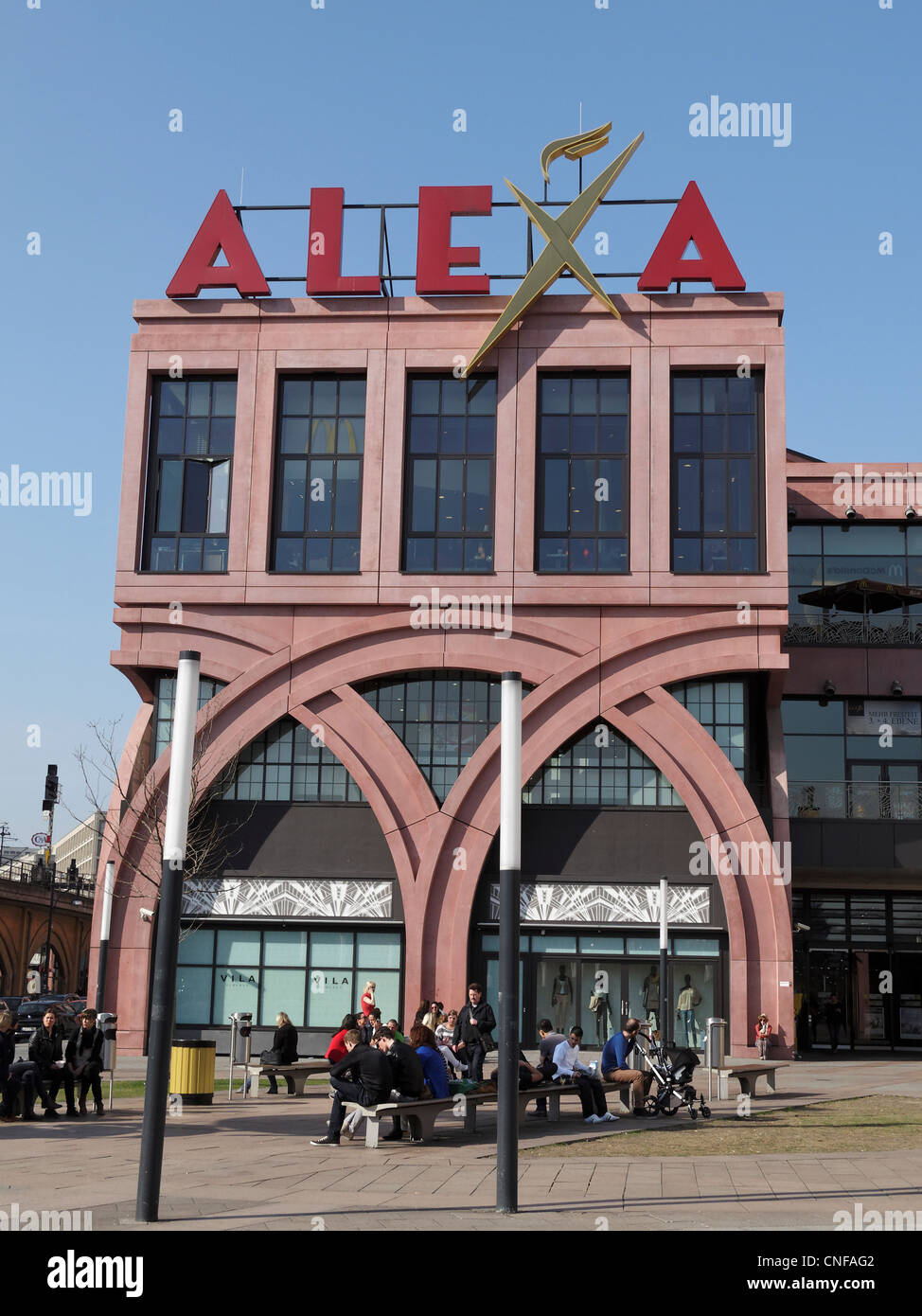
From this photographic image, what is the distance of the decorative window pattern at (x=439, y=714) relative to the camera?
34531 mm

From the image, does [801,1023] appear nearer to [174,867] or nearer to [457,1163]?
[457,1163]

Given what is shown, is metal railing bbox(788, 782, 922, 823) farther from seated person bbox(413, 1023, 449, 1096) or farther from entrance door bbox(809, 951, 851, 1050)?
seated person bbox(413, 1023, 449, 1096)

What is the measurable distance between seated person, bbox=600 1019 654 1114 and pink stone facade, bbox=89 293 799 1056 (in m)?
12.8

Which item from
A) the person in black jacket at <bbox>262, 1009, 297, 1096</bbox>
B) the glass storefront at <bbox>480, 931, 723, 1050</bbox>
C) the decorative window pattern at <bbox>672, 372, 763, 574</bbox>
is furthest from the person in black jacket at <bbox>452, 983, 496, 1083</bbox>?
the decorative window pattern at <bbox>672, 372, 763, 574</bbox>

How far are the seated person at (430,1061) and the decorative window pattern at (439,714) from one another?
16748 mm

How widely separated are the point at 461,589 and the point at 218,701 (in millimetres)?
6532

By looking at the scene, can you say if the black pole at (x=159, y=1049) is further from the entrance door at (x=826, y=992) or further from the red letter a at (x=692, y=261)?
the entrance door at (x=826, y=992)

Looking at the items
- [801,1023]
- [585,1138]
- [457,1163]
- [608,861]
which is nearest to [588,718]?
[608,861]

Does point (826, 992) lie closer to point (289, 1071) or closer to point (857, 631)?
point (857, 631)

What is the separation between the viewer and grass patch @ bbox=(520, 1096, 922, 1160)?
53.2 feet

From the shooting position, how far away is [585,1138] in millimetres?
17188

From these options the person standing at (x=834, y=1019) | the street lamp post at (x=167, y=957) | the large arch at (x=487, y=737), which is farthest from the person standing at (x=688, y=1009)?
the street lamp post at (x=167, y=957)

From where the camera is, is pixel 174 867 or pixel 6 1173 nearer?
pixel 174 867

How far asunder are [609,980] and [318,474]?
14386 millimetres
